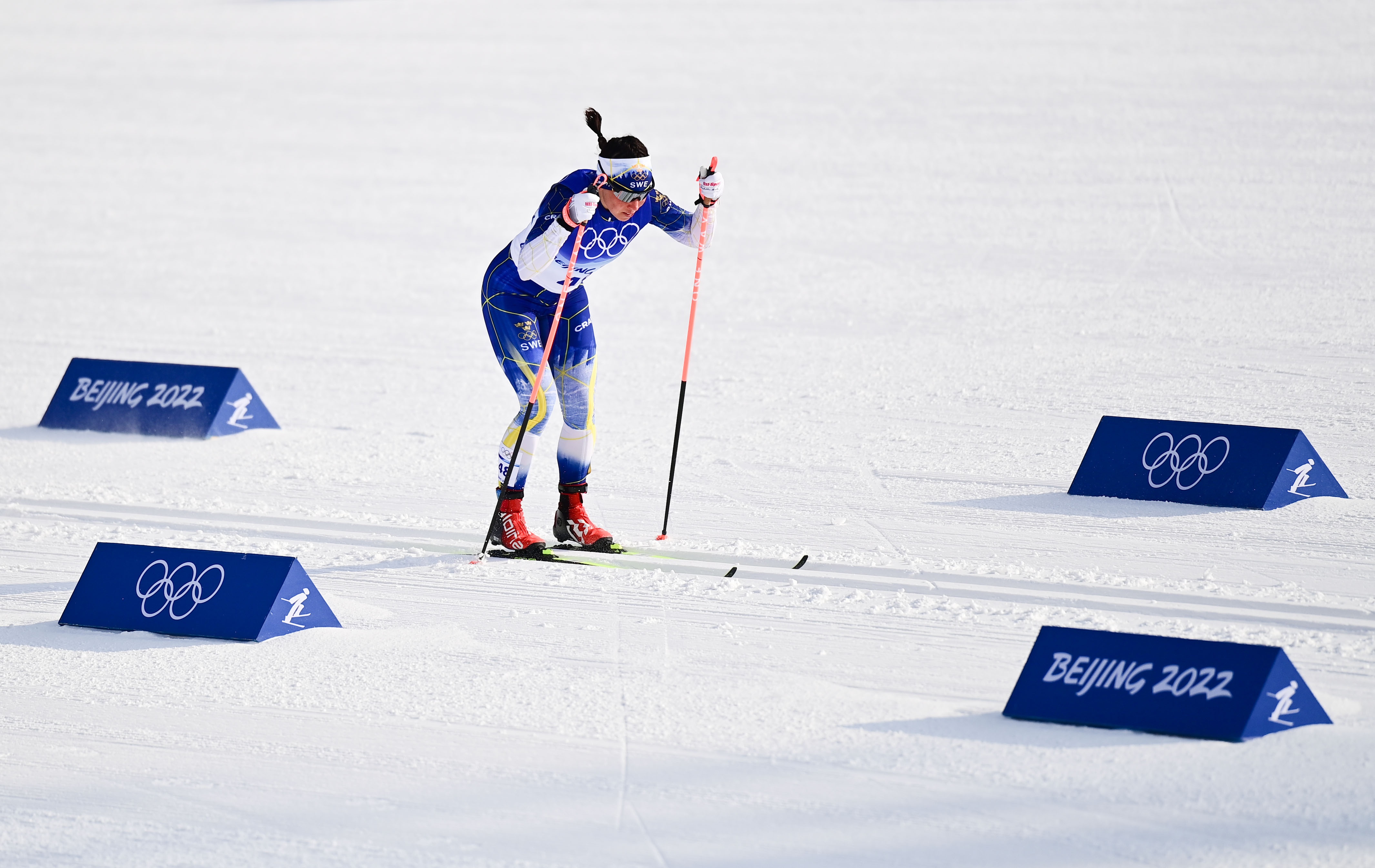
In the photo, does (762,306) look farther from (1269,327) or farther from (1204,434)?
(1204,434)

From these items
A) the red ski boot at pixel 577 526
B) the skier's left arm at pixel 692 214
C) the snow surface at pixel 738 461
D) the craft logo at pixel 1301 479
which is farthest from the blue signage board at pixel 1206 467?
the red ski boot at pixel 577 526

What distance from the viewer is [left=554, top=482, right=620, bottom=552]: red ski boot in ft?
18.5

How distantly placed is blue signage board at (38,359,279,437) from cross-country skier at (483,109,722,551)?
290 cm

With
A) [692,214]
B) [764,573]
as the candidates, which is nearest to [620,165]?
[692,214]

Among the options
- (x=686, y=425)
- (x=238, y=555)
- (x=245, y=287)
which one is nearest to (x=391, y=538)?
(x=238, y=555)

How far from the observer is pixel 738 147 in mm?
18453

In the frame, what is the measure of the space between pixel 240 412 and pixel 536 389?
3236 mm

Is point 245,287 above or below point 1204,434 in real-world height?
below

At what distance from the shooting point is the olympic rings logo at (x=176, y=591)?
4535mm

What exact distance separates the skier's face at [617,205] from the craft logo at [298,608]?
1942 mm

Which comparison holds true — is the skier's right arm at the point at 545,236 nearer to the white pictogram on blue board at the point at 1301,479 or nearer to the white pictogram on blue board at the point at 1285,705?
the white pictogram on blue board at the point at 1285,705

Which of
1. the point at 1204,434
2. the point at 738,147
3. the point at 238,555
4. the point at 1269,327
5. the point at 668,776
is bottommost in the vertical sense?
the point at 238,555

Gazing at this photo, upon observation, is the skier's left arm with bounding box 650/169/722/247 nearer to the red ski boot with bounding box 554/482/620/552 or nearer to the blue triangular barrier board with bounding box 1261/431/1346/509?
the red ski boot with bounding box 554/482/620/552

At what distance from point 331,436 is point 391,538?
2.30 metres
